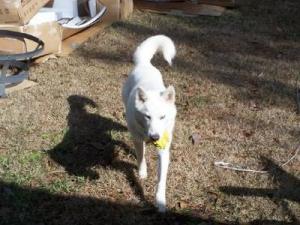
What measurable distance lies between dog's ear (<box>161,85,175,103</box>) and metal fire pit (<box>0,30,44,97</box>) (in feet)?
7.26

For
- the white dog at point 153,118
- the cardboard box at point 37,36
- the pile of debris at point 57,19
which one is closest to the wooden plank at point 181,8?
the pile of debris at point 57,19

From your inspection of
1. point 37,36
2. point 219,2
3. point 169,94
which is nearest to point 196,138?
point 169,94

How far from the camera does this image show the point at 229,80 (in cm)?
605

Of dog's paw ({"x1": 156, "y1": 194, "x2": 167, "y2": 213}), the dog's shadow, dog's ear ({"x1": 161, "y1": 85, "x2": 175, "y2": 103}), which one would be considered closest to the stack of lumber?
the dog's shadow

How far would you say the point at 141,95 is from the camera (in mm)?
3561

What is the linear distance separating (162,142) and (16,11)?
2980mm

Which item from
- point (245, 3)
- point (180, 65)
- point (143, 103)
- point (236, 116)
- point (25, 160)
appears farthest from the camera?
point (245, 3)

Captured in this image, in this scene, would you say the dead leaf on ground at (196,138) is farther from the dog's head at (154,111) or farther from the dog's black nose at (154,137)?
the dog's black nose at (154,137)

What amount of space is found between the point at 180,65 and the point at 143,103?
9.62ft

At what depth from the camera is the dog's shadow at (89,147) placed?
13.7ft

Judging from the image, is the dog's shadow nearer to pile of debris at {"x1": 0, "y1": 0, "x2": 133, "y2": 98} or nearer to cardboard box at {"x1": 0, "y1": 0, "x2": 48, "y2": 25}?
pile of debris at {"x1": 0, "y1": 0, "x2": 133, "y2": 98}

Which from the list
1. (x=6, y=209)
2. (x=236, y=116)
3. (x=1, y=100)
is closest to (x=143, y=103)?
(x=6, y=209)

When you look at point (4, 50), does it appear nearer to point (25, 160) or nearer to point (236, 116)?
point (25, 160)

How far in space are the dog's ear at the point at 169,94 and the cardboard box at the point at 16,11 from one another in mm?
2832
